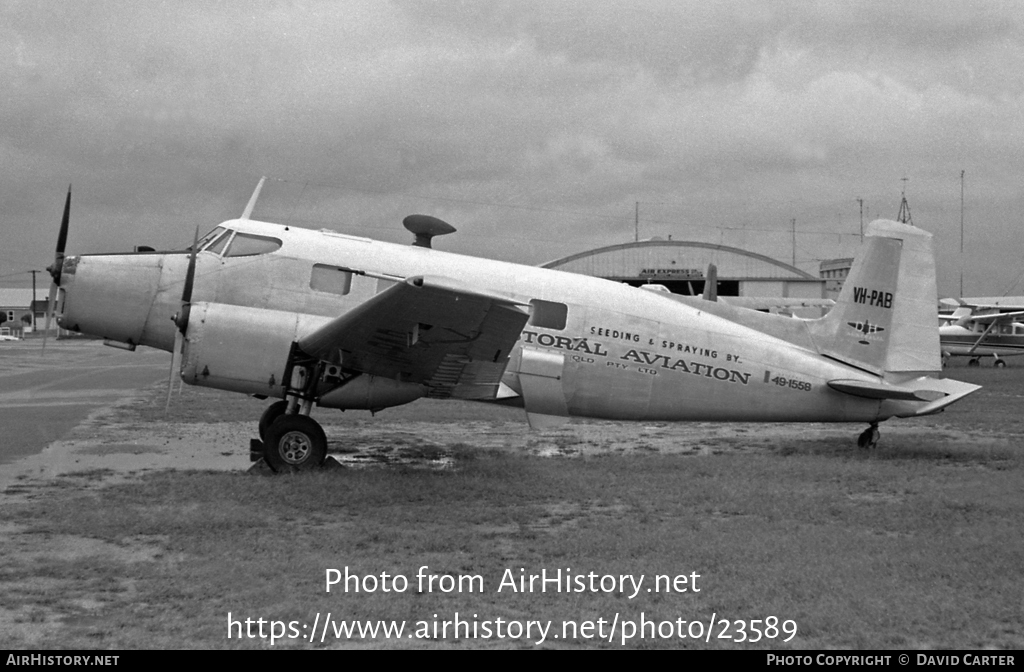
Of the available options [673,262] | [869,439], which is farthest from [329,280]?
[673,262]

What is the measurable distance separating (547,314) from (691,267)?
5357 cm

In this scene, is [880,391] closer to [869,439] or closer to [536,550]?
[869,439]

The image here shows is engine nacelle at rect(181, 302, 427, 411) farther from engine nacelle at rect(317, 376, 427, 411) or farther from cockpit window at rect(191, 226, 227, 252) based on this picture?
cockpit window at rect(191, 226, 227, 252)

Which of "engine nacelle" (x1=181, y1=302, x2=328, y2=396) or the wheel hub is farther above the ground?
"engine nacelle" (x1=181, y1=302, x2=328, y2=396)

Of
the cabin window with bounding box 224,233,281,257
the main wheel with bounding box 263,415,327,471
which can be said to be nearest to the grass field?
the main wheel with bounding box 263,415,327,471

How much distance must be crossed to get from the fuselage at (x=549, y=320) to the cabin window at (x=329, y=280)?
0.04ft

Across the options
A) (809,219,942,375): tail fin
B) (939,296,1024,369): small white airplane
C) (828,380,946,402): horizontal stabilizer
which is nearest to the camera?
(828,380,946,402): horizontal stabilizer

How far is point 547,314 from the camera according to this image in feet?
41.3

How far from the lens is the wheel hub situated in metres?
11.2

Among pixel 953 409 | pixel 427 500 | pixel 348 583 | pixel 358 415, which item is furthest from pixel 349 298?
pixel 953 409

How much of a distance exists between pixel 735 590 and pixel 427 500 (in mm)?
4238

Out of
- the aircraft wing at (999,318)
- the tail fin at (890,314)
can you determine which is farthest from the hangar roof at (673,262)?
the tail fin at (890,314)

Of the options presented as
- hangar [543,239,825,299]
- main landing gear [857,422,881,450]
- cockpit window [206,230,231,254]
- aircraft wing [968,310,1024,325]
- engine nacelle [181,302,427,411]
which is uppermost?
hangar [543,239,825,299]

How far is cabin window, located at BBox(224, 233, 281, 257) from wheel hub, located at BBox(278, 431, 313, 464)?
2.43 meters
